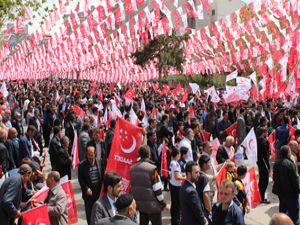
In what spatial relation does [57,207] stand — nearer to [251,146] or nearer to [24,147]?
[24,147]

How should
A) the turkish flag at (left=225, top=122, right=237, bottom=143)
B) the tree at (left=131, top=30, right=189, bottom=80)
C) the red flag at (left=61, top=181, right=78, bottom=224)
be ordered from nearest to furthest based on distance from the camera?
the red flag at (left=61, top=181, right=78, bottom=224) → the turkish flag at (left=225, top=122, right=237, bottom=143) → the tree at (left=131, top=30, right=189, bottom=80)

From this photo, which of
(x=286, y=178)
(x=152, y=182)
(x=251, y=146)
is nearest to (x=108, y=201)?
(x=152, y=182)

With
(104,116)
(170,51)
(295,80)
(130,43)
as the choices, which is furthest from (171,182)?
(170,51)

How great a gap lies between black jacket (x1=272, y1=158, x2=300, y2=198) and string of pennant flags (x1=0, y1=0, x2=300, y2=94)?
10.7m

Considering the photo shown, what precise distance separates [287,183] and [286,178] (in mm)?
79

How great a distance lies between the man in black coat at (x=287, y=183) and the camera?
7793 mm

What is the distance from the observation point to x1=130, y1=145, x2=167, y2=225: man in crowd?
6.66 metres

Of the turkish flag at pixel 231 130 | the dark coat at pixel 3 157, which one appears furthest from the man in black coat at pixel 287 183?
the turkish flag at pixel 231 130

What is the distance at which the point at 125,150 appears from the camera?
763cm

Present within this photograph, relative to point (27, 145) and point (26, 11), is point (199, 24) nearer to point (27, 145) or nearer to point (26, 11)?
point (26, 11)

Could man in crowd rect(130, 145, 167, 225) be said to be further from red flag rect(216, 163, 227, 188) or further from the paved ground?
the paved ground

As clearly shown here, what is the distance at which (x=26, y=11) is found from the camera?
70.8ft

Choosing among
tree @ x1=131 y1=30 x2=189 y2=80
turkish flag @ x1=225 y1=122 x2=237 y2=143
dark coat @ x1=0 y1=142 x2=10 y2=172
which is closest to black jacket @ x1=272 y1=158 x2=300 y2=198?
dark coat @ x1=0 y1=142 x2=10 y2=172

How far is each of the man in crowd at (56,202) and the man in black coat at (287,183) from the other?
353 centimetres
